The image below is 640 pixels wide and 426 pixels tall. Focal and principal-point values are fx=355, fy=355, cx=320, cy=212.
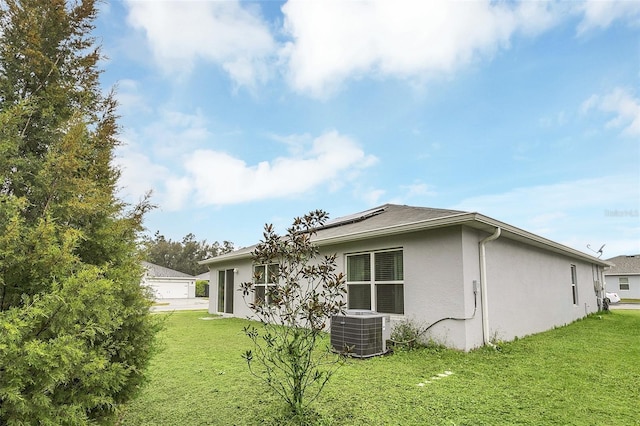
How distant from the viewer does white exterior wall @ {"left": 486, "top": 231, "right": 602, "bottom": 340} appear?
7.73 metres

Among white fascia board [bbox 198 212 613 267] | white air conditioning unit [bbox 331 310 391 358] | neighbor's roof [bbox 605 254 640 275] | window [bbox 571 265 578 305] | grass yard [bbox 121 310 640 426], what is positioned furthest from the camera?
neighbor's roof [bbox 605 254 640 275]

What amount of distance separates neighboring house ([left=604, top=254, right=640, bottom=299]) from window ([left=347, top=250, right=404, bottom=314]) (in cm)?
3392

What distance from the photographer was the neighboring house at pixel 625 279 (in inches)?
1234

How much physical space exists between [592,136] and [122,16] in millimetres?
13882

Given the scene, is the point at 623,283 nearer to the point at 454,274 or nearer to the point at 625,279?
the point at 625,279

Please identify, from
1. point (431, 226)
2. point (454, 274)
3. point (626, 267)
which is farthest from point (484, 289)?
point (626, 267)

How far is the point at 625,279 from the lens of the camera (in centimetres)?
3203

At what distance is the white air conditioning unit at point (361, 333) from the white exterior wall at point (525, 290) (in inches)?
96.6

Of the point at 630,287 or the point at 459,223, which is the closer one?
the point at 459,223

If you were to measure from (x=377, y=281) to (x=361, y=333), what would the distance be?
6.99ft

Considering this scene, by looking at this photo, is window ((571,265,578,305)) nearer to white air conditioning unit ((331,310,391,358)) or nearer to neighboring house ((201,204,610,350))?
neighboring house ((201,204,610,350))

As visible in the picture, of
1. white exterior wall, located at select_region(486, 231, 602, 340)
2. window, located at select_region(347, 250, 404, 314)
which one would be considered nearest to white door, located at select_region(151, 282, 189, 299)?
window, located at select_region(347, 250, 404, 314)

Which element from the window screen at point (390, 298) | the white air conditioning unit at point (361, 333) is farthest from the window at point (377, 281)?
the white air conditioning unit at point (361, 333)

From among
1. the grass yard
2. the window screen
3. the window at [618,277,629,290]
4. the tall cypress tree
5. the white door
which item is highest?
the tall cypress tree
